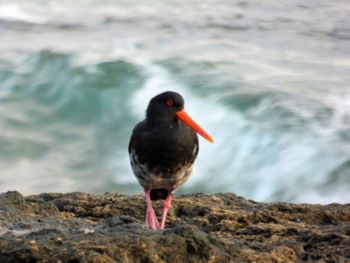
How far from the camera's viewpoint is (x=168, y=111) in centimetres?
593

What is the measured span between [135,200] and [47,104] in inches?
411

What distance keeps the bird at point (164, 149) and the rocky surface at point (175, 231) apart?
25cm

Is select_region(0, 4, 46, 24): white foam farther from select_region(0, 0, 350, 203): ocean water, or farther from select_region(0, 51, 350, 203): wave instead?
select_region(0, 51, 350, 203): wave

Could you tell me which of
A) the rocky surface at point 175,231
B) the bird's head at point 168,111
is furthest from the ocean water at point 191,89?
the bird's head at point 168,111

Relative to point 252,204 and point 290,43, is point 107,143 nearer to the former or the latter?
point 290,43

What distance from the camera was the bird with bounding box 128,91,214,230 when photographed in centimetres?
574

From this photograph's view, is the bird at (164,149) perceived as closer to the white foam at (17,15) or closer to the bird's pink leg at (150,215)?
the bird's pink leg at (150,215)

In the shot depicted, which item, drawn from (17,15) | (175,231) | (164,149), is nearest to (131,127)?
(17,15)

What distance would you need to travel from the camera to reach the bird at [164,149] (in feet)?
18.8

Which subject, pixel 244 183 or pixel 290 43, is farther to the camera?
pixel 290 43

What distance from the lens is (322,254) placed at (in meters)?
4.35

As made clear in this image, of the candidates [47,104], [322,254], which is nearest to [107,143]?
[47,104]

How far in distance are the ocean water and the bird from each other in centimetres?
581

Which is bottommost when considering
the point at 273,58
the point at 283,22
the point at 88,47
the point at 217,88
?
the point at 217,88
